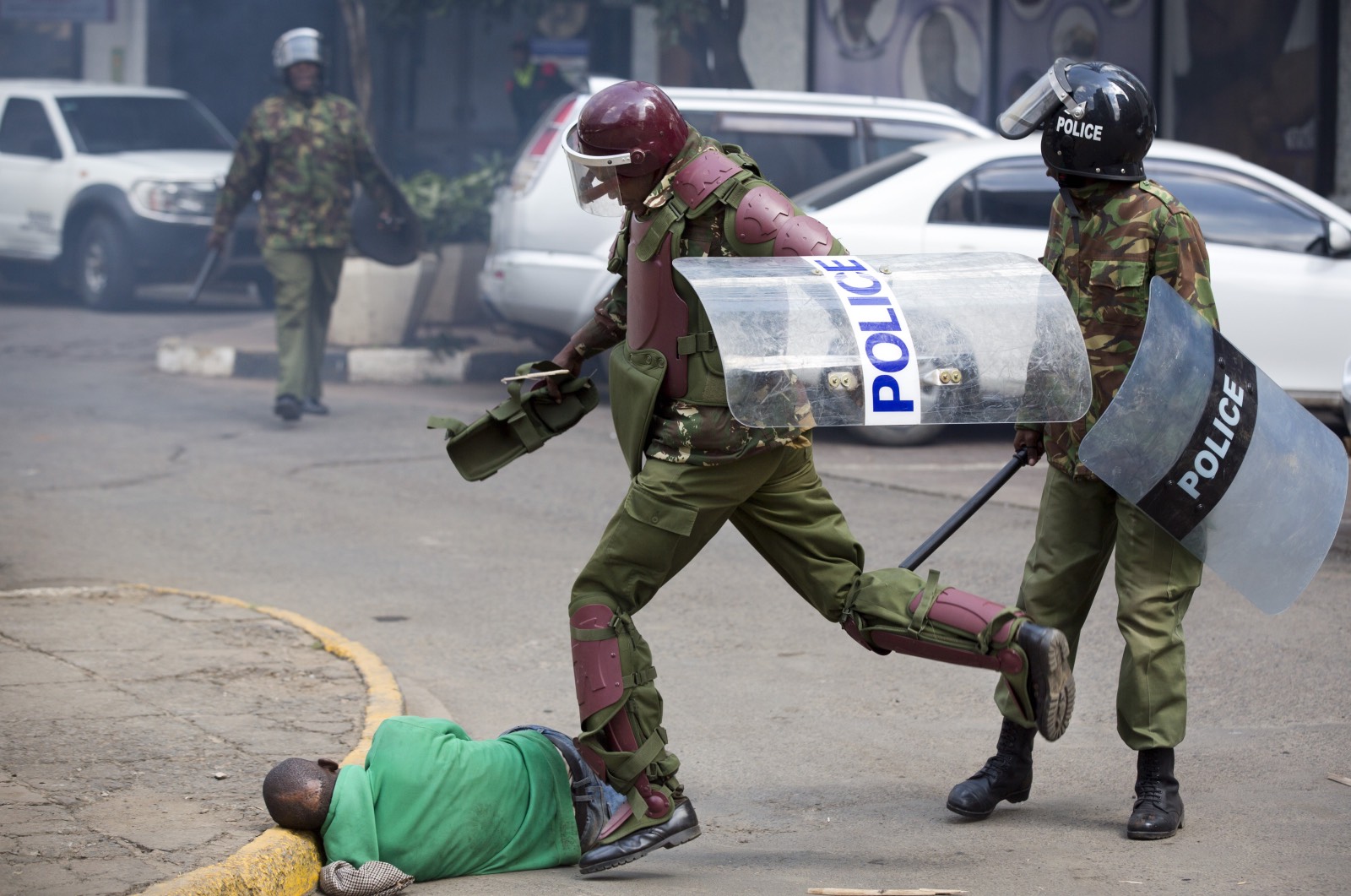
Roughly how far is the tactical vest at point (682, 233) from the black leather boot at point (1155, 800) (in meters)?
1.33

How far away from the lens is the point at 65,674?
488cm

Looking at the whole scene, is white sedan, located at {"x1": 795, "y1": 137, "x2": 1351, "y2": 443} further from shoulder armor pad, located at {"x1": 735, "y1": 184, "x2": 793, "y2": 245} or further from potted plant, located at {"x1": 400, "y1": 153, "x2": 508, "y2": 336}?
shoulder armor pad, located at {"x1": 735, "y1": 184, "x2": 793, "y2": 245}

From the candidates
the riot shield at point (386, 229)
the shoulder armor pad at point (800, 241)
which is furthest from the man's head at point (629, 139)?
the riot shield at point (386, 229)

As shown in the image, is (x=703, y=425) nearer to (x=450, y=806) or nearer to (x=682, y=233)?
(x=682, y=233)

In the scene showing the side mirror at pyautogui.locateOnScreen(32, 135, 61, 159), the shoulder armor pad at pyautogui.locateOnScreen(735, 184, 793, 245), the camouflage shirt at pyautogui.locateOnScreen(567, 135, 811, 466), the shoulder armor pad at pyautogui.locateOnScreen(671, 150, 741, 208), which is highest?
the side mirror at pyautogui.locateOnScreen(32, 135, 61, 159)

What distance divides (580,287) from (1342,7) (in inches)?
312

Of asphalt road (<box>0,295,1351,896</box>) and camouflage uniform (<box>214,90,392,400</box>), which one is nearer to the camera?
asphalt road (<box>0,295,1351,896</box>)

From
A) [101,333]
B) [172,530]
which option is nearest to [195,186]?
[101,333]

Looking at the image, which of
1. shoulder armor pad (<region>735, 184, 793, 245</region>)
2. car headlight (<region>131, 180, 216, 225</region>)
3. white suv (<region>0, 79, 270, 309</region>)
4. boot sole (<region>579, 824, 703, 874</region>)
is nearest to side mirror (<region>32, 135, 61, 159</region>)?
white suv (<region>0, 79, 270, 309</region>)

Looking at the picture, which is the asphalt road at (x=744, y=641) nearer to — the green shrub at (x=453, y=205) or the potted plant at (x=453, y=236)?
the potted plant at (x=453, y=236)

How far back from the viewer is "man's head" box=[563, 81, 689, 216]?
366 cm

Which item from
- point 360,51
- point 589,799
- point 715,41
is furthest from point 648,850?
point 715,41

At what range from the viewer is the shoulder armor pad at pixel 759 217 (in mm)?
3602

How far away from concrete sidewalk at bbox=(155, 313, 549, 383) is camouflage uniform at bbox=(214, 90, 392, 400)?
1996mm
